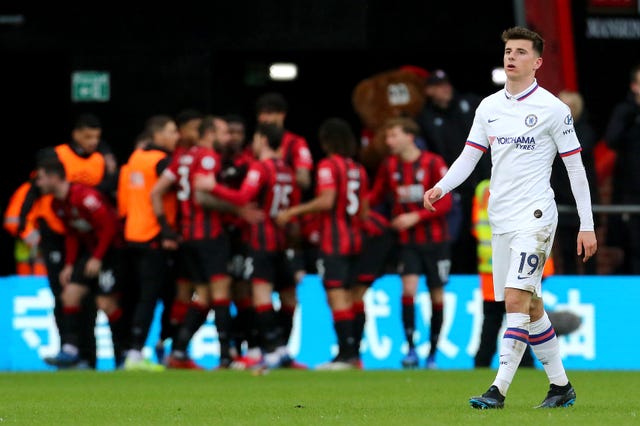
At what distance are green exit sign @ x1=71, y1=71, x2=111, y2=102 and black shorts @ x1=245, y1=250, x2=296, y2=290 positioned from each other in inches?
176

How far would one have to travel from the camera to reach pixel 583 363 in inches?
645

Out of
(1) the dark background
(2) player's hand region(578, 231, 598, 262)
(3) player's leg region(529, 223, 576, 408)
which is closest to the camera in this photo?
(2) player's hand region(578, 231, 598, 262)

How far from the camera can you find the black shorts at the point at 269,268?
1489 centimetres

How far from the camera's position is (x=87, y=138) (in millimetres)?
15562

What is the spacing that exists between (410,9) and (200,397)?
8.97 m

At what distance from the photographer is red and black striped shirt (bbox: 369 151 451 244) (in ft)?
50.2

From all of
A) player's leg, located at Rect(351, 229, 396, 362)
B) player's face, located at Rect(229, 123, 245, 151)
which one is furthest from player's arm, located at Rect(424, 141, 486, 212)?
player's face, located at Rect(229, 123, 245, 151)

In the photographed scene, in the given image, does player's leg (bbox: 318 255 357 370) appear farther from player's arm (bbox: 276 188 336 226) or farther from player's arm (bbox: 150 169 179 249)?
player's arm (bbox: 150 169 179 249)

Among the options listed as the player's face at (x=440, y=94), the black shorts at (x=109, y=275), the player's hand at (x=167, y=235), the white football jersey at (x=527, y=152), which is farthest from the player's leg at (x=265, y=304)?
the white football jersey at (x=527, y=152)

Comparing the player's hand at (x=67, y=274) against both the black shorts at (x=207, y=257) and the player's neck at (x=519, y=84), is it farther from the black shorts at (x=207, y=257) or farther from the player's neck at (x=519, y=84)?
the player's neck at (x=519, y=84)

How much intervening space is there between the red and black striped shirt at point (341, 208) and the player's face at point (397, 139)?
0.41 metres

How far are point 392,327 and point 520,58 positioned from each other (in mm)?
7196

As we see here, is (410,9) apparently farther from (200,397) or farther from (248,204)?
(200,397)

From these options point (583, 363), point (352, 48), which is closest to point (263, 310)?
point (583, 363)
